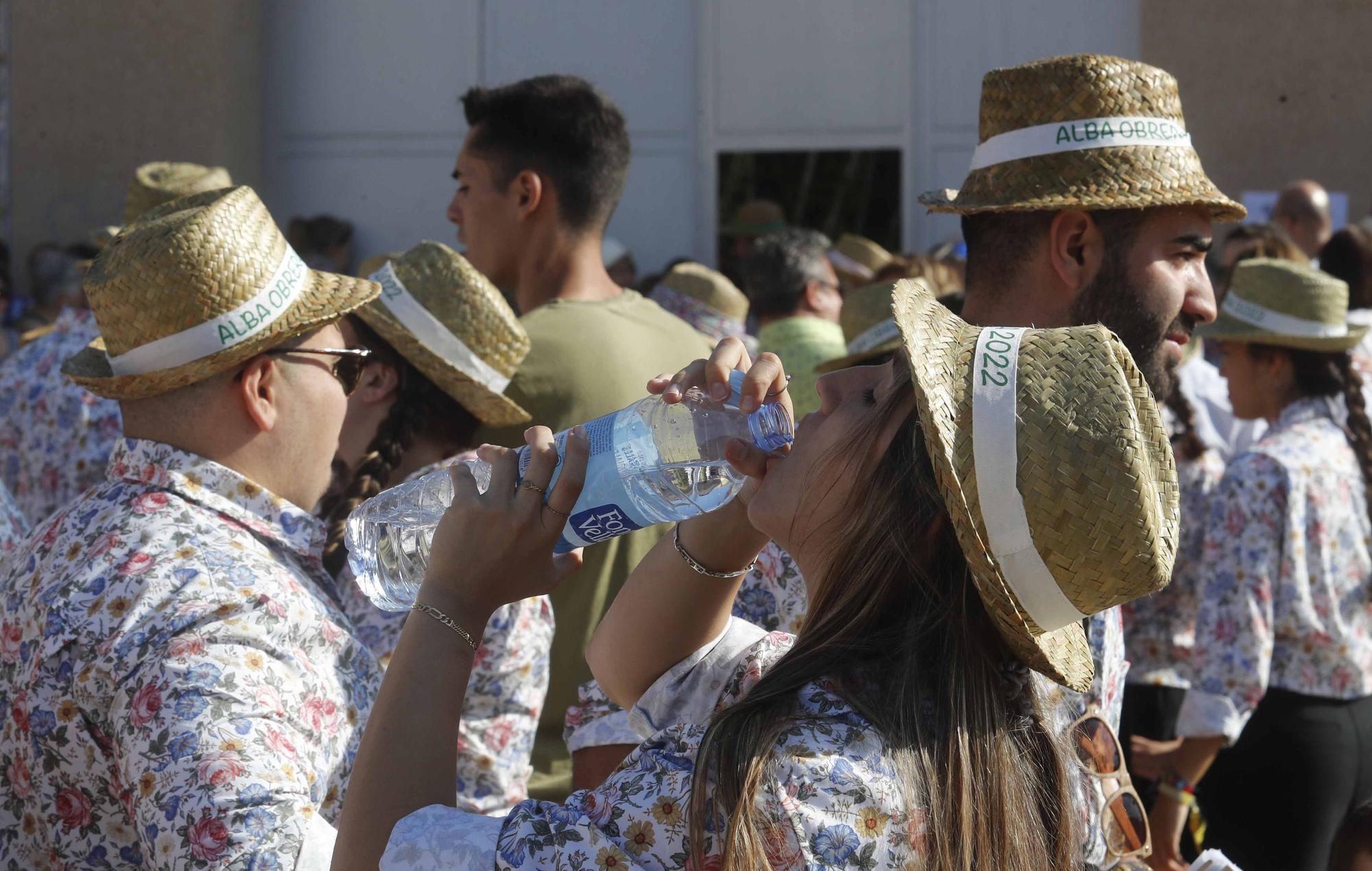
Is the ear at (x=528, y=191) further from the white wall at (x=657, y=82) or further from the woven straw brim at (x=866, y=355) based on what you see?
the white wall at (x=657, y=82)

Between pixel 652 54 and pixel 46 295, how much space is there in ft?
16.6

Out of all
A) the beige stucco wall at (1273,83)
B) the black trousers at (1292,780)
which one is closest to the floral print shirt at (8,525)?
the black trousers at (1292,780)

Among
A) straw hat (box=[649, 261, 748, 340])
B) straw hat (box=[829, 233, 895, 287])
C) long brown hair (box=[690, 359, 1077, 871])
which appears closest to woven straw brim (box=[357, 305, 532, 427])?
long brown hair (box=[690, 359, 1077, 871])

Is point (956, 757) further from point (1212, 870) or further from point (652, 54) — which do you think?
point (652, 54)

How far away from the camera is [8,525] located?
3293 millimetres

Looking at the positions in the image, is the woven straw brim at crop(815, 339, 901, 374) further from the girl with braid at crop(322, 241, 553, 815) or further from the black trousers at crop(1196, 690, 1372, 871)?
the girl with braid at crop(322, 241, 553, 815)

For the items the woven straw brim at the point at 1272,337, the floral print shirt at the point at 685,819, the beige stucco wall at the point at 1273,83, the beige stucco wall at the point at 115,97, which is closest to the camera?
the floral print shirt at the point at 685,819

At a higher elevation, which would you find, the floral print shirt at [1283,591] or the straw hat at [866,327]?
the straw hat at [866,327]

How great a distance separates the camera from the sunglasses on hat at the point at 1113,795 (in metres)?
2.03

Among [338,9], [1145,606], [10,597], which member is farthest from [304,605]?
[338,9]

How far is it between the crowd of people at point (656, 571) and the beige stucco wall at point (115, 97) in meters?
8.04

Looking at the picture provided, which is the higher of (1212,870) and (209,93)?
(209,93)

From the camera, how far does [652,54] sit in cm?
1157

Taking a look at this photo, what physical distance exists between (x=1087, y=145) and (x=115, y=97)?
10.5 meters
